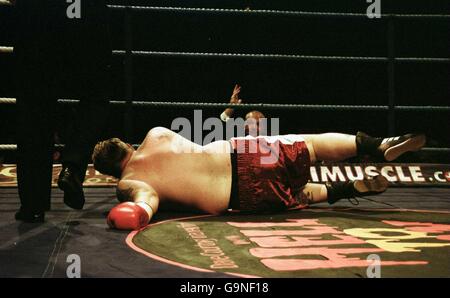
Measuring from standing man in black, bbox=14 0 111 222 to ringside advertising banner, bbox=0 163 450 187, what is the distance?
0.94m

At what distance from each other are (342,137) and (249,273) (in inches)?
43.9

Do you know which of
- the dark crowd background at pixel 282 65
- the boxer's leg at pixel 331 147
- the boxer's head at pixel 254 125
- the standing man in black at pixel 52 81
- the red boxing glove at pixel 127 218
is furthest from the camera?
the dark crowd background at pixel 282 65

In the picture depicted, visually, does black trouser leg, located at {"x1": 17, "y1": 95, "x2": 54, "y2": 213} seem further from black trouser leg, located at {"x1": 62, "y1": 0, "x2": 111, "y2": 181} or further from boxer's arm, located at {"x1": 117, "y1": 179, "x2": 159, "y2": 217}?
boxer's arm, located at {"x1": 117, "y1": 179, "x2": 159, "y2": 217}

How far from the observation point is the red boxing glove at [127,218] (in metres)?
1.74

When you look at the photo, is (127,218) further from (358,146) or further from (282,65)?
(282,65)

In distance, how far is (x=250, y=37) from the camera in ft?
15.6

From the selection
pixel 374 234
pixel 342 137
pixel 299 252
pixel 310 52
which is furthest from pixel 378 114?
pixel 299 252

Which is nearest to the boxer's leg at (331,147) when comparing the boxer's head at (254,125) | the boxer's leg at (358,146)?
the boxer's leg at (358,146)

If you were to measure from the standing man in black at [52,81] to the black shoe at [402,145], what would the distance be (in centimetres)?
106

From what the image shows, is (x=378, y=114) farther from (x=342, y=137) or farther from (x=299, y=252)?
(x=299, y=252)

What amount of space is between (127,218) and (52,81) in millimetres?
541

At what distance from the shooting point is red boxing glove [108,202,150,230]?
1.74m

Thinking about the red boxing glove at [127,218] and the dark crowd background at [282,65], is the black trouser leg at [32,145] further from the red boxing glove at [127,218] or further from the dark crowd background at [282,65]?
the dark crowd background at [282,65]
